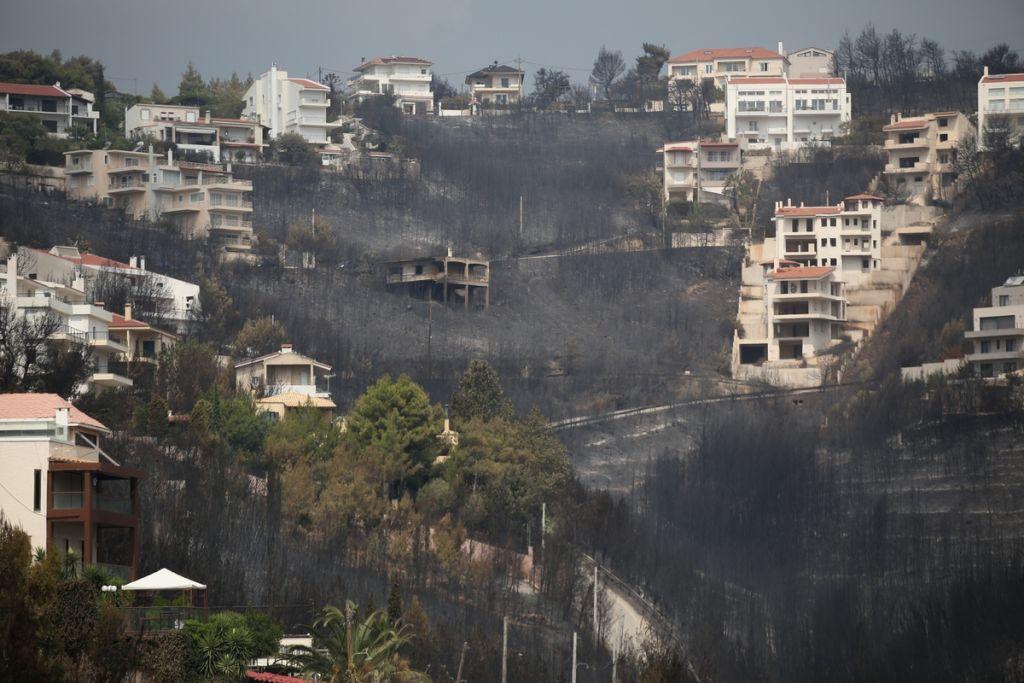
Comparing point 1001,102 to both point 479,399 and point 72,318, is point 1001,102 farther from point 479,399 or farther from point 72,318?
point 72,318

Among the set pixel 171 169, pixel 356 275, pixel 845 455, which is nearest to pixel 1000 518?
pixel 845 455

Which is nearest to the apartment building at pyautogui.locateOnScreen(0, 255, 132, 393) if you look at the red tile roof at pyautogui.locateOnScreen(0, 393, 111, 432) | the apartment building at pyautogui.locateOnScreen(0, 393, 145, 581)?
the red tile roof at pyautogui.locateOnScreen(0, 393, 111, 432)

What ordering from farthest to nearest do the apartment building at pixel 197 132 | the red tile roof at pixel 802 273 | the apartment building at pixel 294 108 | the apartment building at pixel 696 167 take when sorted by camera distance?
the apartment building at pixel 294 108, the apartment building at pixel 696 167, the apartment building at pixel 197 132, the red tile roof at pixel 802 273

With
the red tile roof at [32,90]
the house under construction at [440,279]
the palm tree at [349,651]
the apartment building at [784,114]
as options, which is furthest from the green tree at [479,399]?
the apartment building at [784,114]

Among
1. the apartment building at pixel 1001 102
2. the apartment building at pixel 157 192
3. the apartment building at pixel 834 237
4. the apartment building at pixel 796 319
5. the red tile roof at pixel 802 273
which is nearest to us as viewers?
the apartment building at pixel 796 319

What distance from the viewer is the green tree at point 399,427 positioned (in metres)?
103

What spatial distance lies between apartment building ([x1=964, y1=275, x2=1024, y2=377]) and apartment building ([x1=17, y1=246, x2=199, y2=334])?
130 ft

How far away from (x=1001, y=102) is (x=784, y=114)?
14.0 m

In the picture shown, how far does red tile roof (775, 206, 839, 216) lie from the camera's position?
147m

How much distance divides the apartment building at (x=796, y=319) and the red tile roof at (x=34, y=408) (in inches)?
2804

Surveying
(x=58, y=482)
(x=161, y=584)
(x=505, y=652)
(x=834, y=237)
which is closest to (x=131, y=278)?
(x=834, y=237)

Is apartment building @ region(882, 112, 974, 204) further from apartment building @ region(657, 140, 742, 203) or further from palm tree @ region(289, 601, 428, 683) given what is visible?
palm tree @ region(289, 601, 428, 683)

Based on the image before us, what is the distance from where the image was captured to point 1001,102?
537 ft

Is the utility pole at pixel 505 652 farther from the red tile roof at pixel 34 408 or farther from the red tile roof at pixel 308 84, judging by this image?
the red tile roof at pixel 308 84
